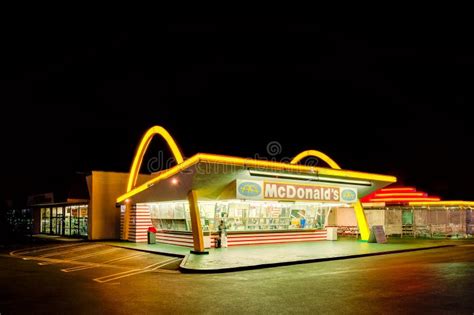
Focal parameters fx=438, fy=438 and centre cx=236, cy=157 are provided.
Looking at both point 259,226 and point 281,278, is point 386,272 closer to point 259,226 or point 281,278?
point 281,278

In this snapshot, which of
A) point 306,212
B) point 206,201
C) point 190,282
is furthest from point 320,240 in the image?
point 190,282

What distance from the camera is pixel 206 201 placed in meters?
24.2

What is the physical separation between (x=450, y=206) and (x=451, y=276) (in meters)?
25.2

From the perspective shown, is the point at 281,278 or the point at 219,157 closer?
the point at 281,278

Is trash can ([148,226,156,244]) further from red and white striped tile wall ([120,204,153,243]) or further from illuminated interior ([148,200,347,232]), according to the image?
red and white striped tile wall ([120,204,153,243])

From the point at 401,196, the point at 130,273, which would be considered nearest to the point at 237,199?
the point at 130,273

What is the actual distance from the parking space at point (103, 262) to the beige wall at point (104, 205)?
7740 millimetres

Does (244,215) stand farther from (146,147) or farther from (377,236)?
(377,236)

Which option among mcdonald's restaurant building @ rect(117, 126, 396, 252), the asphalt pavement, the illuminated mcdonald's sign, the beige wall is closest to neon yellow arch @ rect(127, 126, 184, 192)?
mcdonald's restaurant building @ rect(117, 126, 396, 252)

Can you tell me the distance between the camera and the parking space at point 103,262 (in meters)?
14.6

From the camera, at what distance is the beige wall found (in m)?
32.1

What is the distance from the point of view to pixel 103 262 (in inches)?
716

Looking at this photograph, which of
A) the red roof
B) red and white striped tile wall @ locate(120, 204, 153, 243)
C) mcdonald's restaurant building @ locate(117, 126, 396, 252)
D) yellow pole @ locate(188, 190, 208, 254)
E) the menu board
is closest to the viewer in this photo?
yellow pole @ locate(188, 190, 208, 254)

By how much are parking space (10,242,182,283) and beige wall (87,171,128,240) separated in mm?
7740
